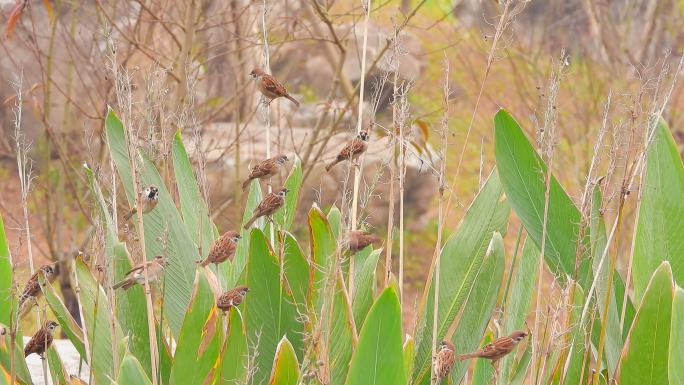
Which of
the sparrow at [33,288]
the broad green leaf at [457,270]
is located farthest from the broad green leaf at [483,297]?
the sparrow at [33,288]

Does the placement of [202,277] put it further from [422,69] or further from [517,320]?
[422,69]

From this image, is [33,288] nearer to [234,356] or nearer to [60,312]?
[60,312]

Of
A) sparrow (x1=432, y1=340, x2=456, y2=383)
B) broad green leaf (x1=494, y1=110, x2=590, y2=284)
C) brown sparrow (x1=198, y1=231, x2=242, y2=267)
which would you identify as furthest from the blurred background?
sparrow (x1=432, y1=340, x2=456, y2=383)

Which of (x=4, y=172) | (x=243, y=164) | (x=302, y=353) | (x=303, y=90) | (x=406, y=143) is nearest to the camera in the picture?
(x=406, y=143)

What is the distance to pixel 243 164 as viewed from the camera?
8594 mm

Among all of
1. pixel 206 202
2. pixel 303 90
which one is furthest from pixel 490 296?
pixel 303 90

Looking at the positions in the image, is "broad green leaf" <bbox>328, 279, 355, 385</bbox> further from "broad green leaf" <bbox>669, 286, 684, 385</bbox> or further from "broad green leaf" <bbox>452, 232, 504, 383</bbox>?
"broad green leaf" <bbox>669, 286, 684, 385</bbox>

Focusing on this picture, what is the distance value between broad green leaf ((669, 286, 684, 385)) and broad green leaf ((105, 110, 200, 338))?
91cm

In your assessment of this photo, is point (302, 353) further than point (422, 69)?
No

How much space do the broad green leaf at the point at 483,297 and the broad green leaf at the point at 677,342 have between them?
40 cm

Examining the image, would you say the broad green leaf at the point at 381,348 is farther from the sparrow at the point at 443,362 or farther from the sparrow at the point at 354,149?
the sparrow at the point at 354,149

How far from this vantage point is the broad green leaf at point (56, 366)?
6.49 feet

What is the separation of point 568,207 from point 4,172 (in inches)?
376

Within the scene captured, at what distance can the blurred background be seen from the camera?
1996 millimetres
